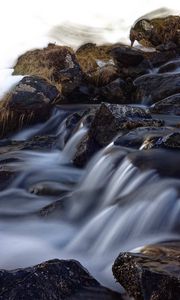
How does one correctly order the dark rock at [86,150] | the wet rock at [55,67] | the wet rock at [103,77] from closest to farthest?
1. the dark rock at [86,150]
2. the wet rock at [55,67]
3. the wet rock at [103,77]

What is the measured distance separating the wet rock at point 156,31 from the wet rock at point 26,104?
15.5 ft

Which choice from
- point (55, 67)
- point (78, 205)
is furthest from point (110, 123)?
point (55, 67)

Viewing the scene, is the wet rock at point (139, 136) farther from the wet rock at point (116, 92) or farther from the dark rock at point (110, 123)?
the wet rock at point (116, 92)

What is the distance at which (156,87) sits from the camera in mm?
10844

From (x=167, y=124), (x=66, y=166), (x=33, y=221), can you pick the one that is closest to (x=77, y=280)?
(x=33, y=221)

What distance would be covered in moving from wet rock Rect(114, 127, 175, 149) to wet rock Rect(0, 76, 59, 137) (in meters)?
2.89

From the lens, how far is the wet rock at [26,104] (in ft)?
31.8

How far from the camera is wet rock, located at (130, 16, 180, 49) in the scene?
45.5 ft

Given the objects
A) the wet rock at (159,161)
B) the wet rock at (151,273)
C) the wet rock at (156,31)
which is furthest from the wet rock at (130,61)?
the wet rock at (151,273)

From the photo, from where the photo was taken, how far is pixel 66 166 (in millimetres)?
8039

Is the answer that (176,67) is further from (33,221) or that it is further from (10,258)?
(10,258)

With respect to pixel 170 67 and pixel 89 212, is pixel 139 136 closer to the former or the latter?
pixel 89 212

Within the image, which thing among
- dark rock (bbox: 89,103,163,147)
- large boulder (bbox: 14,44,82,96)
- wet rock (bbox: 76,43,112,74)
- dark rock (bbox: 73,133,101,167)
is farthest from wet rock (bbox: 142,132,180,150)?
wet rock (bbox: 76,43,112,74)

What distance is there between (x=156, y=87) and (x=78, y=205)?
5067 mm
